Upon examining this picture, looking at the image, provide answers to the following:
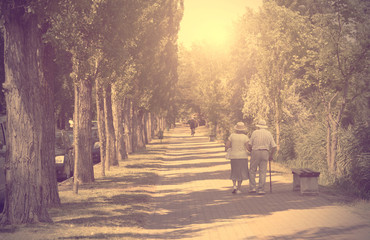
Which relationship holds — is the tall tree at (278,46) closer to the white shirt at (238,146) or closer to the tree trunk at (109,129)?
the tree trunk at (109,129)

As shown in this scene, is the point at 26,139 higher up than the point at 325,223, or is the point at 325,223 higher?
the point at 26,139

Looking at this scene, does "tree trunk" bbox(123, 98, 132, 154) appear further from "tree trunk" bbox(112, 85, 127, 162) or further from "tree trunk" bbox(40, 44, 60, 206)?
"tree trunk" bbox(40, 44, 60, 206)

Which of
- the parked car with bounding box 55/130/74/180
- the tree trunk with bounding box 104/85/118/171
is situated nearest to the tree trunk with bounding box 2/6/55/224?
the parked car with bounding box 55/130/74/180

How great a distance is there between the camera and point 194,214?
39.0ft

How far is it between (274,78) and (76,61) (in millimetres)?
11042

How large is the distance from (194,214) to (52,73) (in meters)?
4.81

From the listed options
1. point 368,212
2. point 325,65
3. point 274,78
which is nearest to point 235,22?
point 274,78


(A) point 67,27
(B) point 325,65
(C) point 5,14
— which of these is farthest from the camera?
(B) point 325,65

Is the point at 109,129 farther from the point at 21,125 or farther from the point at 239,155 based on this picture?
→ the point at 21,125

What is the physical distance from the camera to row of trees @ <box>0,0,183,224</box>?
390 inches

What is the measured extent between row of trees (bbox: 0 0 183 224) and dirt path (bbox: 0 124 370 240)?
2.59 feet

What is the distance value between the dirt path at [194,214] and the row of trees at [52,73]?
790 mm

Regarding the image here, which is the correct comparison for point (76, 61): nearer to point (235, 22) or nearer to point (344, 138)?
point (344, 138)

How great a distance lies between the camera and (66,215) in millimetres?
11438
